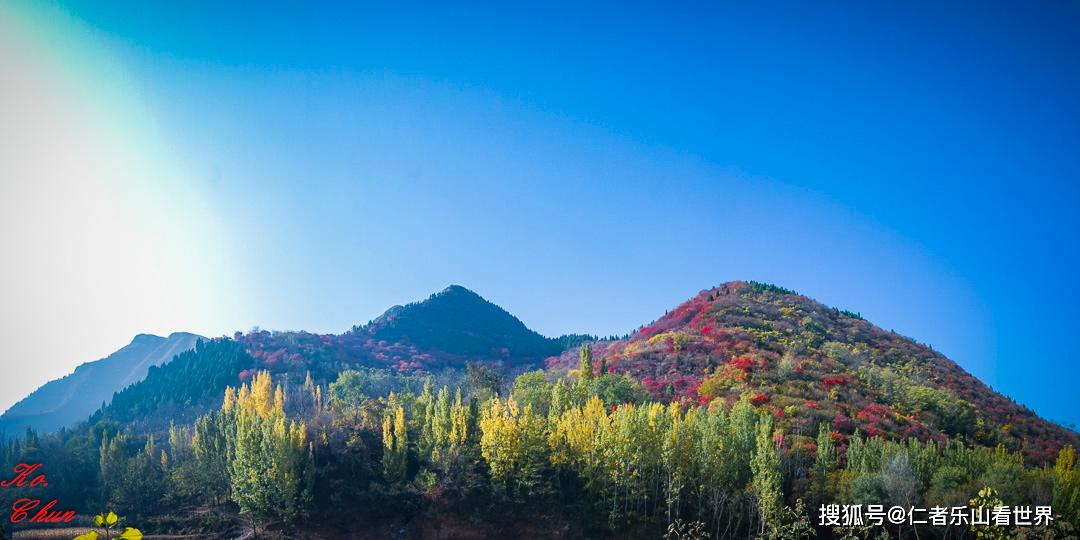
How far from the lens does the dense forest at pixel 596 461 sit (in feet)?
146

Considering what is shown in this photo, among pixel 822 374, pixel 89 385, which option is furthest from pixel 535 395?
pixel 89 385

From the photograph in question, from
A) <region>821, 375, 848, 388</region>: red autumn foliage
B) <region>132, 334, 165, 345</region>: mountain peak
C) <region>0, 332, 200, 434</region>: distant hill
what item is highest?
<region>132, 334, 165, 345</region>: mountain peak

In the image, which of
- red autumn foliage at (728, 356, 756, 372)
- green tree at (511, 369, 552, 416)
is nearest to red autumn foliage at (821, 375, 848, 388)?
red autumn foliage at (728, 356, 756, 372)

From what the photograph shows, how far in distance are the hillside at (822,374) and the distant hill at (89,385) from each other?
477 ft

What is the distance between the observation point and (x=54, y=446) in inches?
3179

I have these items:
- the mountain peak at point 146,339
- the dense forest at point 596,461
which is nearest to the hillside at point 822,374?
the dense forest at point 596,461

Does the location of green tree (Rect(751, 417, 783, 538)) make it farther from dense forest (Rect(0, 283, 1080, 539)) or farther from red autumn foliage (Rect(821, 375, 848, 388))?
red autumn foliage (Rect(821, 375, 848, 388))

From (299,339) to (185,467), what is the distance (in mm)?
89368

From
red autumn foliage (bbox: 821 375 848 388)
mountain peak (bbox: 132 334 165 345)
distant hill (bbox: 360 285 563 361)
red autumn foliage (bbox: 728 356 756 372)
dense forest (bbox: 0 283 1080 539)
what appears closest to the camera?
dense forest (bbox: 0 283 1080 539)

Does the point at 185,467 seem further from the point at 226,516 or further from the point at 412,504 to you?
the point at 412,504

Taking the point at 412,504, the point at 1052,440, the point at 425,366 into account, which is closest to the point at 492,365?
the point at 425,366

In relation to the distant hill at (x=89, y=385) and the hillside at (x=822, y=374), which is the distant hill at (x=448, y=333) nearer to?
the distant hill at (x=89, y=385)

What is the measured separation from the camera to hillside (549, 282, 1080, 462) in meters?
63.9

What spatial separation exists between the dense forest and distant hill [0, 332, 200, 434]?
97.9m
